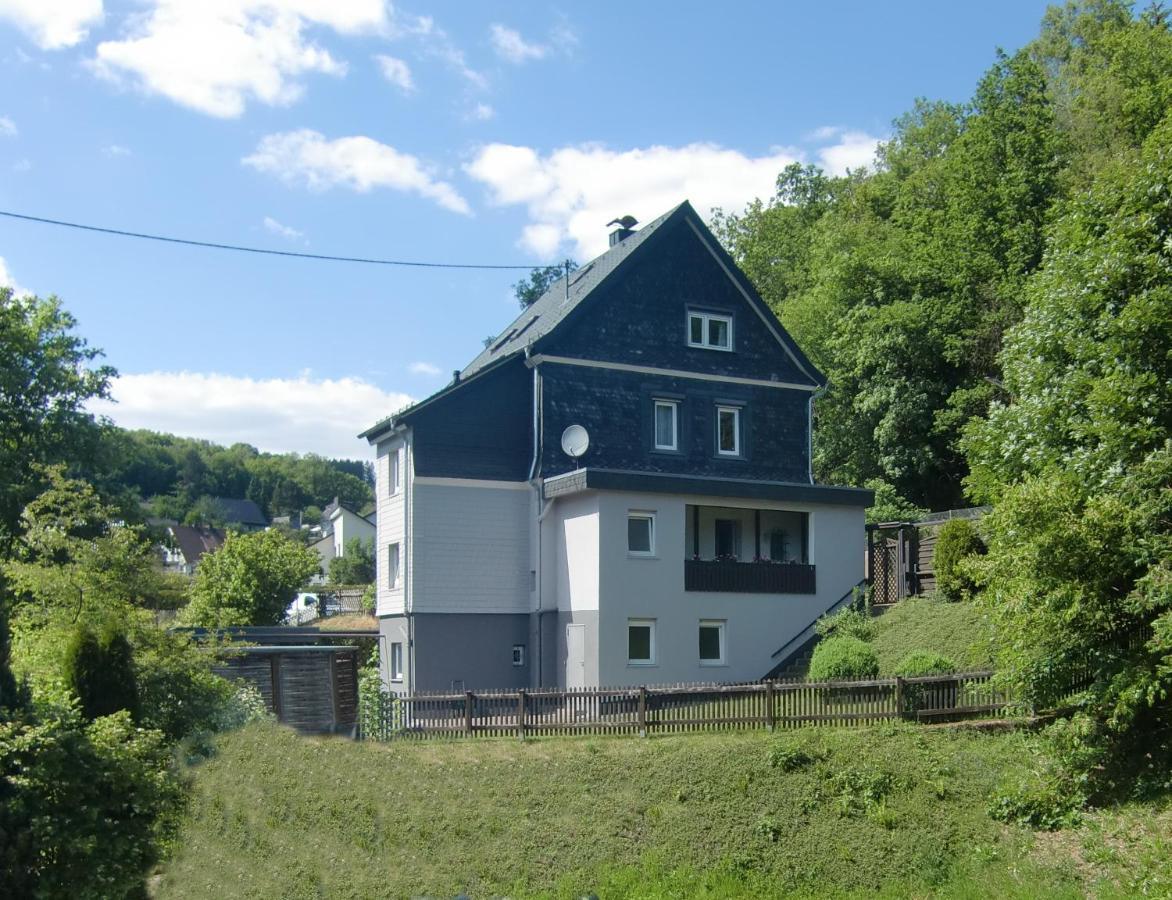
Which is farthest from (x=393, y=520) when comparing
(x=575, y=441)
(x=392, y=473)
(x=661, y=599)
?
(x=661, y=599)

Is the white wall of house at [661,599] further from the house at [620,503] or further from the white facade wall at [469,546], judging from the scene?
the white facade wall at [469,546]

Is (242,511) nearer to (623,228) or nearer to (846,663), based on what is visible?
(623,228)

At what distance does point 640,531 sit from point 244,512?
413ft

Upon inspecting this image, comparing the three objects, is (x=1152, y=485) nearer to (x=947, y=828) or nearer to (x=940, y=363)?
(x=947, y=828)

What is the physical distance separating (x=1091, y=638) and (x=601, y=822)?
7.31 metres

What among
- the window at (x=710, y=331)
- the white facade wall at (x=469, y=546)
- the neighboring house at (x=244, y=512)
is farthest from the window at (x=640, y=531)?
the neighboring house at (x=244, y=512)

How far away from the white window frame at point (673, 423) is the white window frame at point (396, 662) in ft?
27.8

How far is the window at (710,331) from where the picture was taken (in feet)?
108

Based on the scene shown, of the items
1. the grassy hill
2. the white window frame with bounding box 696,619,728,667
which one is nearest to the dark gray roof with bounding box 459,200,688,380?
the white window frame with bounding box 696,619,728,667

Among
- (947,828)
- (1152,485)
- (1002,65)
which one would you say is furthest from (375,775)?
(1002,65)

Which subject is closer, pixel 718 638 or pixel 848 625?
pixel 848 625

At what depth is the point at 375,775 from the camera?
19.6 metres

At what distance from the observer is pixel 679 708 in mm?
22250

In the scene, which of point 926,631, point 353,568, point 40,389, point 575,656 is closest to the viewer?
point 926,631
